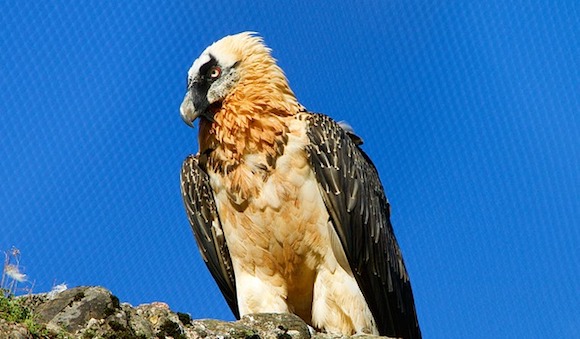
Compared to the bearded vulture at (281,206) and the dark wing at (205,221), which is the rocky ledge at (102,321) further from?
the dark wing at (205,221)

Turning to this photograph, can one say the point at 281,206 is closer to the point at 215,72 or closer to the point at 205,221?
the point at 205,221

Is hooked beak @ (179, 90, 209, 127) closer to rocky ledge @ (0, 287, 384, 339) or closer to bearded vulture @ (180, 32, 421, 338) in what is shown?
bearded vulture @ (180, 32, 421, 338)

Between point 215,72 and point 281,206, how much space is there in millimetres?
1917

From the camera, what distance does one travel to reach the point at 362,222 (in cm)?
1016

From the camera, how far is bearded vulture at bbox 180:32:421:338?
31.4ft

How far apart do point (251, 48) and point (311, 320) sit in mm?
3130

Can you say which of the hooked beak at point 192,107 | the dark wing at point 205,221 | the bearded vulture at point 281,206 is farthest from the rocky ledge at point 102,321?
the hooked beak at point 192,107

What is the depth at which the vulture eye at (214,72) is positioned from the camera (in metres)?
10.5

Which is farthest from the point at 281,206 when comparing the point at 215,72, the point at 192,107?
the point at 215,72

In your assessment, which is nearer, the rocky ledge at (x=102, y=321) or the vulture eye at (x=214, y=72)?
the rocky ledge at (x=102, y=321)

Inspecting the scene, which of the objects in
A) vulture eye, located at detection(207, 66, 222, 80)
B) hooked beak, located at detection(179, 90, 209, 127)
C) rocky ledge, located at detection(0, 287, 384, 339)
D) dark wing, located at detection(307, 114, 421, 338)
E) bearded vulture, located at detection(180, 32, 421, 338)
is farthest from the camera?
vulture eye, located at detection(207, 66, 222, 80)

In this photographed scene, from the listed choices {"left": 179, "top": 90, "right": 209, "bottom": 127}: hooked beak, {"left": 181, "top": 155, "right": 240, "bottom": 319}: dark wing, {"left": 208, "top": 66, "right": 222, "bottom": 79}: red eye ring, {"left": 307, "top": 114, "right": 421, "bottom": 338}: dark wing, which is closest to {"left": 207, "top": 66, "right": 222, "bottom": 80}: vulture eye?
{"left": 208, "top": 66, "right": 222, "bottom": 79}: red eye ring

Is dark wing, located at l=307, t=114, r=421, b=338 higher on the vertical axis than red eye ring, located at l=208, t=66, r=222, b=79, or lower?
Result: lower

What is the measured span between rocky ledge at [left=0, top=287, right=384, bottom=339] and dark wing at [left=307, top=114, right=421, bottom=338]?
9.16 ft
